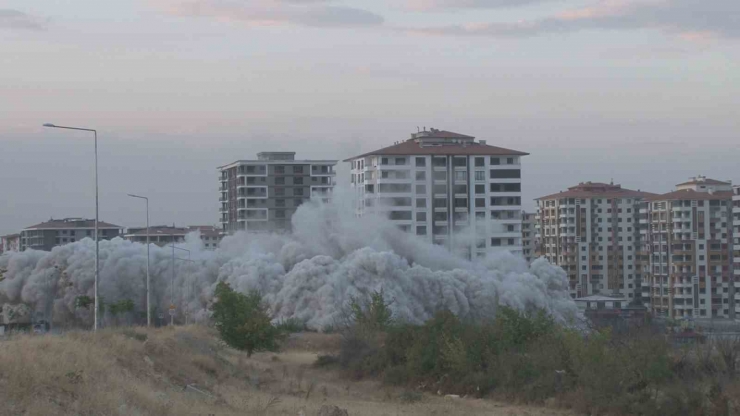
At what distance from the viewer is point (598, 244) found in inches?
5084

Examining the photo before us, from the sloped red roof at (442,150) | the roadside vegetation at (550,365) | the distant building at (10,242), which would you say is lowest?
the roadside vegetation at (550,365)

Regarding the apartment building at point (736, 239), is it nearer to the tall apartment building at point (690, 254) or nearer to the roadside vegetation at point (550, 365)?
the tall apartment building at point (690, 254)

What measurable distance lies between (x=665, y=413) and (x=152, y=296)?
217 feet

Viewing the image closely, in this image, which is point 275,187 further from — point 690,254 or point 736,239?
point 736,239

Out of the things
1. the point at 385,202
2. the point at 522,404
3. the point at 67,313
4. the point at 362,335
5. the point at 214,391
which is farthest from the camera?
the point at 385,202

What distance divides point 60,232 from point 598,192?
80643 mm

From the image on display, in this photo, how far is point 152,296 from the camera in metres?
91.2

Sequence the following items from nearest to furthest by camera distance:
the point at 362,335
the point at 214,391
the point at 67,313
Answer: the point at 214,391 < the point at 362,335 < the point at 67,313

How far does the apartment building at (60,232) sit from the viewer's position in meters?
152

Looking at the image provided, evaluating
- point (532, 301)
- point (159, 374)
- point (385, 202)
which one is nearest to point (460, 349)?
point (159, 374)

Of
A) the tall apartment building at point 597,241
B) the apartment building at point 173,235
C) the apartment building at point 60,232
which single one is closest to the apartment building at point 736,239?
the tall apartment building at point 597,241

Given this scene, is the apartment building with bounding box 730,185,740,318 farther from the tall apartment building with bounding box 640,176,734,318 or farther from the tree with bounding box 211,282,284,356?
the tree with bounding box 211,282,284,356

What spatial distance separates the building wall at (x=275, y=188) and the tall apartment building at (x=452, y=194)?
63.0 ft

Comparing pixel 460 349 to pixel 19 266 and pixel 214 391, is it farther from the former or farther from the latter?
pixel 19 266
